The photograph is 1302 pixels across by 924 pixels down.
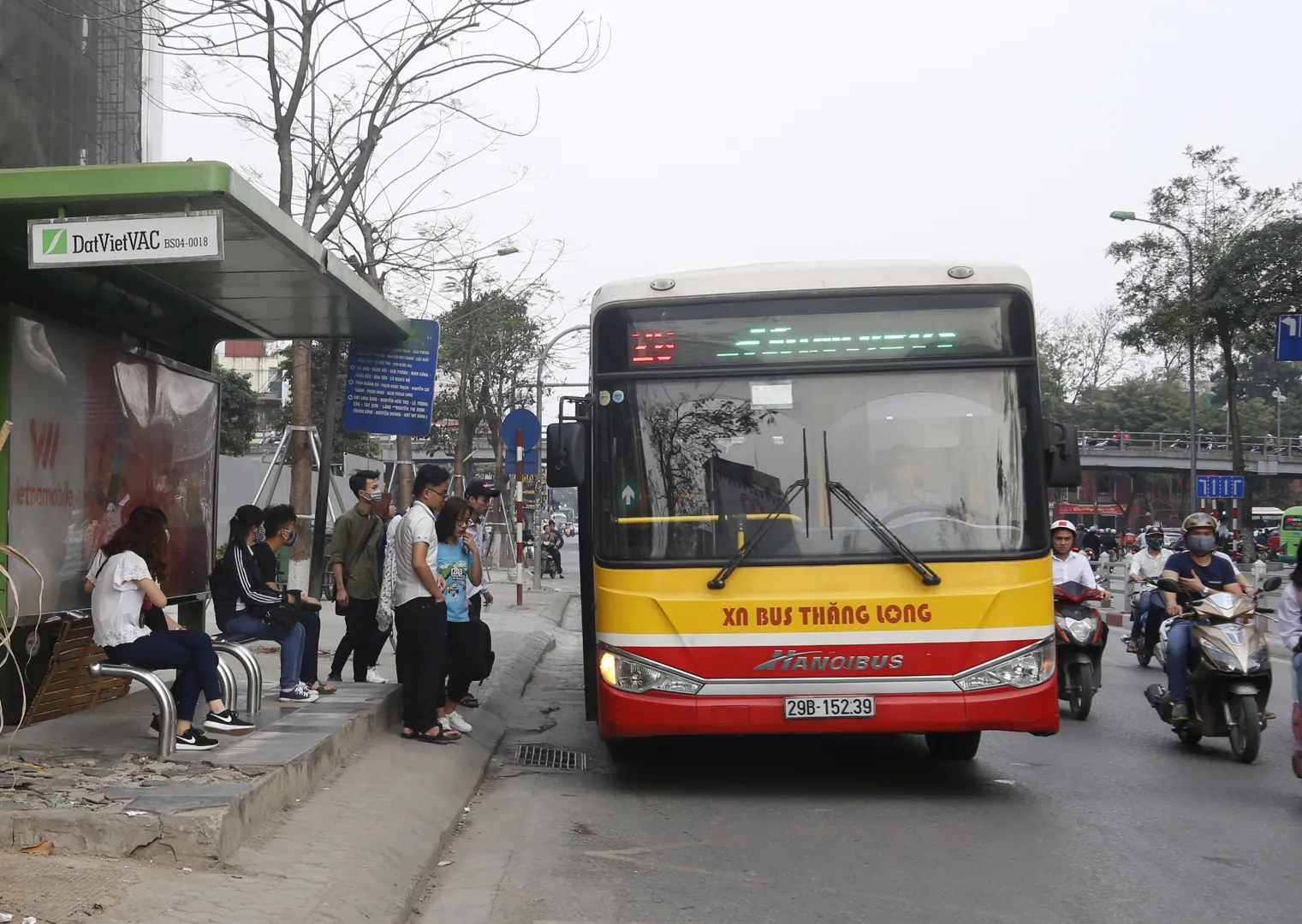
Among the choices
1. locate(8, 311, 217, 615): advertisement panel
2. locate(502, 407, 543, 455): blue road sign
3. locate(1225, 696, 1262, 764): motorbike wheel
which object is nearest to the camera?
locate(8, 311, 217, 615): advertisement panel

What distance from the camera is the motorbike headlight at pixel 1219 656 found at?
355 inches

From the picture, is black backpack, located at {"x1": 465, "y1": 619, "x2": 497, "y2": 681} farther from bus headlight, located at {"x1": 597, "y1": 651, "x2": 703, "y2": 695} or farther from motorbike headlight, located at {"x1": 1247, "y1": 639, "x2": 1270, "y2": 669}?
motorbike headlight, located at {"x1": 1247, "y1": 639, "x2": 1270, "y2": 669}

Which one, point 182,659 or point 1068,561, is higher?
point 1068,561

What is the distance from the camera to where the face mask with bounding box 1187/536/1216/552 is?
33.7ft

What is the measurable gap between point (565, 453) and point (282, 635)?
2.45 m

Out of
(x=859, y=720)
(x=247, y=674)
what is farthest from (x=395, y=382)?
(x=859, y=720)

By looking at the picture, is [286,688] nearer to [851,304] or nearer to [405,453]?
[851,304]

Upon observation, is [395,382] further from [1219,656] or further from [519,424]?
[519,424]

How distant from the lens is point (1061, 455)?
8.01 metres

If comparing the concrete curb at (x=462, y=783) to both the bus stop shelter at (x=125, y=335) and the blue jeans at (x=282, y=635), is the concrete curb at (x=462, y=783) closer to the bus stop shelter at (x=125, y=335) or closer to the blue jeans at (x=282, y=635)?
the blue jeans at (x=282, y=635)

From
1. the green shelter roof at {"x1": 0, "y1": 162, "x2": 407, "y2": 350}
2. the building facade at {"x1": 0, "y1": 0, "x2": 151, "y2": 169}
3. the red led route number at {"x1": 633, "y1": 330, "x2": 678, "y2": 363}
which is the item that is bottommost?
the red led route number at {"x1": 633, "y1": 330, "x2": 678, "y2": 363}

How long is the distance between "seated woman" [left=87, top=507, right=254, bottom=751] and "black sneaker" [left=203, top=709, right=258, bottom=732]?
0.15 m

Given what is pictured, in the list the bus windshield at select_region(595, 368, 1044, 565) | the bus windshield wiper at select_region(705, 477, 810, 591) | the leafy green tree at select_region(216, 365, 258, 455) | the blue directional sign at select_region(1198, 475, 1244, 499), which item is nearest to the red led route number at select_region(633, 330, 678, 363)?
the bus windshield at select_region(595, 368, 1044, 565)

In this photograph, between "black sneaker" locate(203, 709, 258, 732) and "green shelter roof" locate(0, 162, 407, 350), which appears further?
"black sneaker" locate(203, 709, 258, 732)
